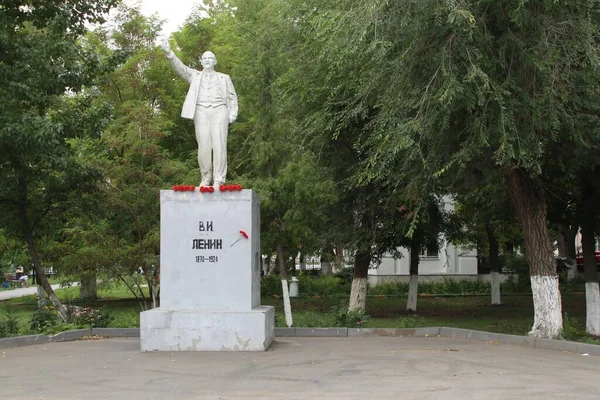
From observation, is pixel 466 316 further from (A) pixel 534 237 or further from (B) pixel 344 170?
(A) pixel 534 237

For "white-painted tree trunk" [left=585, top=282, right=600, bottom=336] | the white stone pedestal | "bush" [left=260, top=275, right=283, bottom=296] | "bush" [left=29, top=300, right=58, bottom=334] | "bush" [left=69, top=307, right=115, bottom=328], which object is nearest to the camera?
the white stone pedestal

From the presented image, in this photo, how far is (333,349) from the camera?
44.1 feet

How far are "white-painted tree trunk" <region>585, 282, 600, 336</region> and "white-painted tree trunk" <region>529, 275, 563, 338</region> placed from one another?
1852 millimetres

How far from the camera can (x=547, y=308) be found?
569 inches

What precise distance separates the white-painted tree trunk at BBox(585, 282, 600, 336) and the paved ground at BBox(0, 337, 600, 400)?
3153 millimetres

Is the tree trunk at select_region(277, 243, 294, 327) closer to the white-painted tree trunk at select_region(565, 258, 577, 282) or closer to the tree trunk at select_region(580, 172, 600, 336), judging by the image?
the tree trunk at select_region(580, 172, 600, 336)

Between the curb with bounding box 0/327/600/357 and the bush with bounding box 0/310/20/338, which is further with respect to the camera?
the bush with bounding box 0/310/20/338

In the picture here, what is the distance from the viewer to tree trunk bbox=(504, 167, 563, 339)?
568 inches

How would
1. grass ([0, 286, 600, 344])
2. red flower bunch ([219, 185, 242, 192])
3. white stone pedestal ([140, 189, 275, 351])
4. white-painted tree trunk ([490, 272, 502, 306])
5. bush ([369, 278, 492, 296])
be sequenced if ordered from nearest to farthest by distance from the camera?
white stone pedestal ([140, 189, 275, 351])
red flower bunch ([219, 185, 242, 192])
grass ([0, 286, 600, 344])
white-painted tree trunk ([490, 272, 502, 306])
bush ([369, 278, 492, 296])

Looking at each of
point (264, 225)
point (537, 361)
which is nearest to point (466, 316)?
point (264, 225)

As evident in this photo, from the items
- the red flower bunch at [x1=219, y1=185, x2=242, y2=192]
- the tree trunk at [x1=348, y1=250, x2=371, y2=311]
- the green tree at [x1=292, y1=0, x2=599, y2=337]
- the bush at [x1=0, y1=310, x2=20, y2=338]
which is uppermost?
the green tree at [x1=292, y1=0, x2=599, y2=337]

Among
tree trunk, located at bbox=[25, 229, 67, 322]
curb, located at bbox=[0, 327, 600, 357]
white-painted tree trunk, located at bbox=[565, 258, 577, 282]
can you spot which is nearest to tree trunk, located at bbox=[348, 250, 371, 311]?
curb, located at bbox=[0, 327, 600, 357]

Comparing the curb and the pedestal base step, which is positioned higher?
the pedestal base step

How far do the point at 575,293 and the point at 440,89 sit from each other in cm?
2304
